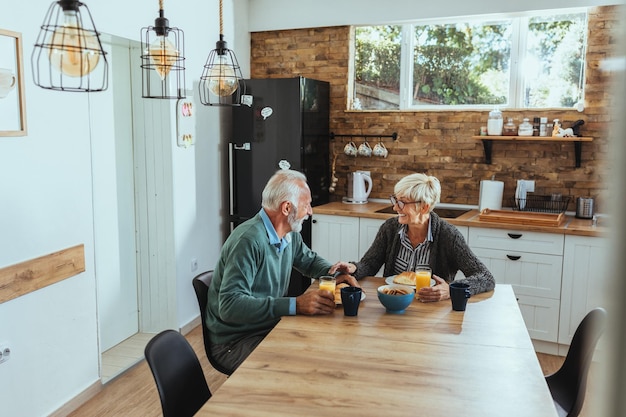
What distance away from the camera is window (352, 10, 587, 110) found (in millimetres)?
4133

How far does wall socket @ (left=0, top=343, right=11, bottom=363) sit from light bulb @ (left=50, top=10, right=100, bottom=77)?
163 centimetres

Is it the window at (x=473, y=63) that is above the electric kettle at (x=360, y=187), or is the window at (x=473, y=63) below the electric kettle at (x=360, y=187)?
above

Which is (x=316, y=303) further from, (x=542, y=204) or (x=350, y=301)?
A: (x=542, y=204)

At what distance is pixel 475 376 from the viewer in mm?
1649

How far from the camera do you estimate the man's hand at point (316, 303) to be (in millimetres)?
2139

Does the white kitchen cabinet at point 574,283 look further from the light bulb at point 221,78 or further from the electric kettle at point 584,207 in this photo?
the light bulb at point 221,78

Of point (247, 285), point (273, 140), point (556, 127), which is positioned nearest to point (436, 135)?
point (556, 127)

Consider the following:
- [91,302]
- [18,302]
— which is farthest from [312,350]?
[91,302]

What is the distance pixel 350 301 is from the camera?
2.12 metres

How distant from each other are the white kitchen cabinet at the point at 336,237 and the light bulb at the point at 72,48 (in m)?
2.93

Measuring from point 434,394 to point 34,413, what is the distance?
2111mm

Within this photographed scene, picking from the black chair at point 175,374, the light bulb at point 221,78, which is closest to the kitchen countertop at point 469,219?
the light bulb at point 221,78

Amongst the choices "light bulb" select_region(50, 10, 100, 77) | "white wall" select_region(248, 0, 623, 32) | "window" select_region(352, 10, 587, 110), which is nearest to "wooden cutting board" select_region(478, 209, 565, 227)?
"window" select_region(352, 10, 587, 110)

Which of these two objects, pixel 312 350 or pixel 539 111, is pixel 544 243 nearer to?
pixel 539 111
